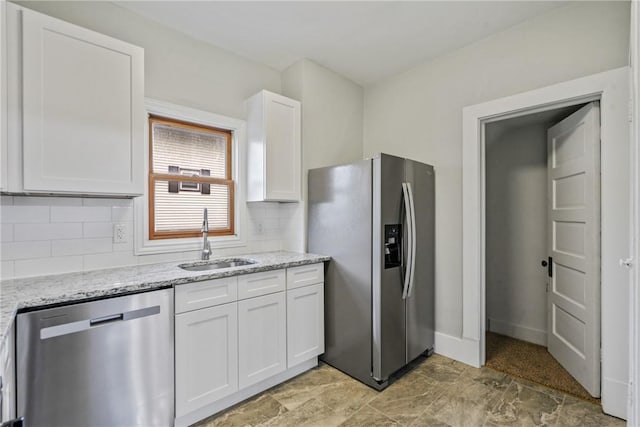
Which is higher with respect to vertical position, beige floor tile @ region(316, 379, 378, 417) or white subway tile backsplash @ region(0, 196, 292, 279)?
white subway tile backsplash @ region(0, 196, 292, 279)

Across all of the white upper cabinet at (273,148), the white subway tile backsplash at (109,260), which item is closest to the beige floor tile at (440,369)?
the white upper cabinet at (273,148)

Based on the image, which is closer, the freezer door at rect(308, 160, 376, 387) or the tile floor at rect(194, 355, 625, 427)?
the tile floor at rect(194, 355, 625, 427)

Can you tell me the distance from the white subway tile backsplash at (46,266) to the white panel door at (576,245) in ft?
11.3

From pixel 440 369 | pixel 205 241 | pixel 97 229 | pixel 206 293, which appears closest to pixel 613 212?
pixel 440 369

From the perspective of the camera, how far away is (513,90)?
7.94 ft

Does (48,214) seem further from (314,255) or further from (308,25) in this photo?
(308,25)

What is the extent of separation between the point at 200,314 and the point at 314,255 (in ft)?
3.58

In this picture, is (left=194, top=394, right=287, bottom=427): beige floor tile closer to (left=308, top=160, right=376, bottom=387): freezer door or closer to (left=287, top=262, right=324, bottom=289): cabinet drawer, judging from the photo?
(left=308, top=160, right=376, bottom=387): freezer door

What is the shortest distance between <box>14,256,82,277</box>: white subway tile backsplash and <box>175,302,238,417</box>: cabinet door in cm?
80

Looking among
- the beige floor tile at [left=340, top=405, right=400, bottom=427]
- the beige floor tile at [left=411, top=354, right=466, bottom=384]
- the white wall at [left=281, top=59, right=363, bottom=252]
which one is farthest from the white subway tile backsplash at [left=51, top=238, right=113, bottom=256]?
the beige floor tile at [left=411, top=354, right=466, bottom=384]

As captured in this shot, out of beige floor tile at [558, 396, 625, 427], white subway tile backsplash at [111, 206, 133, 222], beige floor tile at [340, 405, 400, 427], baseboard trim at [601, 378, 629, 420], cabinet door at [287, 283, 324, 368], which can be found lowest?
beige floor tile at [340, 405, 400, 427]

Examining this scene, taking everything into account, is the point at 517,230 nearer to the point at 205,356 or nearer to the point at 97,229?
the point at 205,356

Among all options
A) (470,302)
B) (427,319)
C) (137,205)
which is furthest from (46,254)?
(470,302)

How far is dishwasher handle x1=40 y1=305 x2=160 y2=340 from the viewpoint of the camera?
4.58 ft
